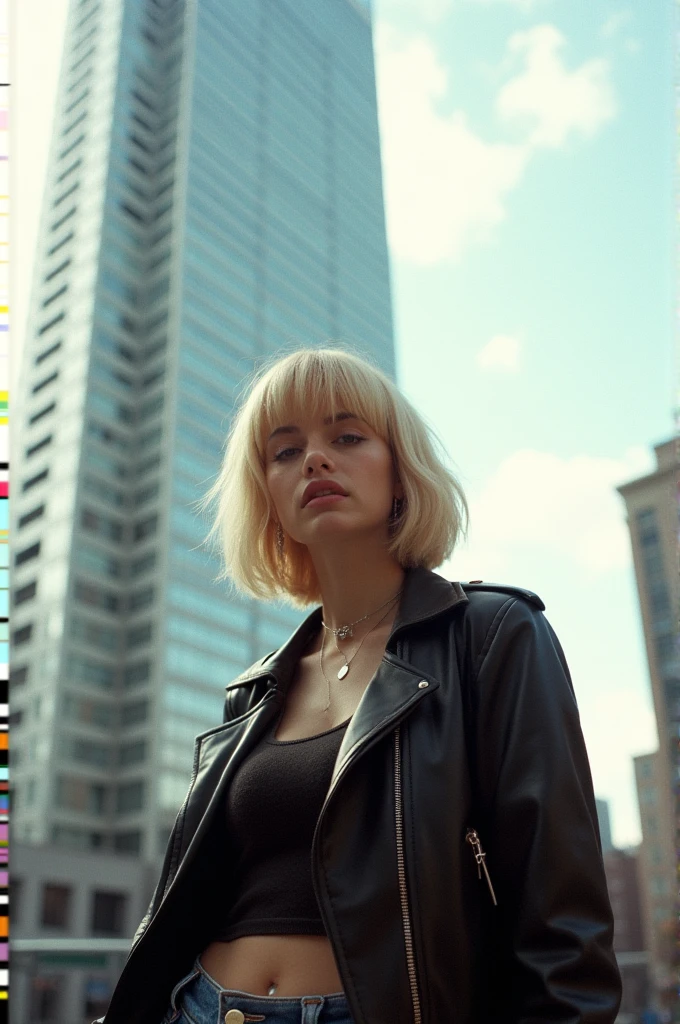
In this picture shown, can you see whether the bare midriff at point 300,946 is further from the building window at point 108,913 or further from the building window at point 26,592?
the building window at point 26,592

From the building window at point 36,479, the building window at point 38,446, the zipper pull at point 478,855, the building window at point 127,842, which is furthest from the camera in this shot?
the building window at point 38,446

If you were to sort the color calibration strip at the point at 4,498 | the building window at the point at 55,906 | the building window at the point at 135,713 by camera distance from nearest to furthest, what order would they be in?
the color calibration strip at the point at 4,498, the building window at the point at 55,906, the building window at the point at 135,713

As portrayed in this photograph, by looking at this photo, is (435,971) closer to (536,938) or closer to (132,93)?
(536,938)

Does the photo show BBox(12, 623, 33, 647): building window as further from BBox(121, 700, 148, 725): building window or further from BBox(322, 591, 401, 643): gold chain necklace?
BBox(322, 591, 401, 643): gold chain necklace

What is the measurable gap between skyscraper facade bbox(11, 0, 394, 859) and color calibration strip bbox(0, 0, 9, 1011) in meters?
30.0

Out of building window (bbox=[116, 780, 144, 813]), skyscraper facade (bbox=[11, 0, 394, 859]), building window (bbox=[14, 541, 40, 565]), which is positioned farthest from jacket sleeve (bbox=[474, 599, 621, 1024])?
building window (bbox=[14, 541, 40, 565])

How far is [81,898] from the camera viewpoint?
27766 mm

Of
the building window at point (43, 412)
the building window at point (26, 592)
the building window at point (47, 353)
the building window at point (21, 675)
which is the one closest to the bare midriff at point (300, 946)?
the building window at point (21, 675)

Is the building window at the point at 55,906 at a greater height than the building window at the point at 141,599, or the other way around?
the building window at the point at 141,599

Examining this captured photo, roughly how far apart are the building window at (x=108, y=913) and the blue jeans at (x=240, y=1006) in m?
31.0

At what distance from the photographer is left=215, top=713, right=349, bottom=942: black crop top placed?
1.04m

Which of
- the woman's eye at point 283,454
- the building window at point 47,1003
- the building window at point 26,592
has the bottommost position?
the building window at point 47,1003

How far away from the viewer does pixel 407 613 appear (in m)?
1.18

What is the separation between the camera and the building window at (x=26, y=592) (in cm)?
3328
